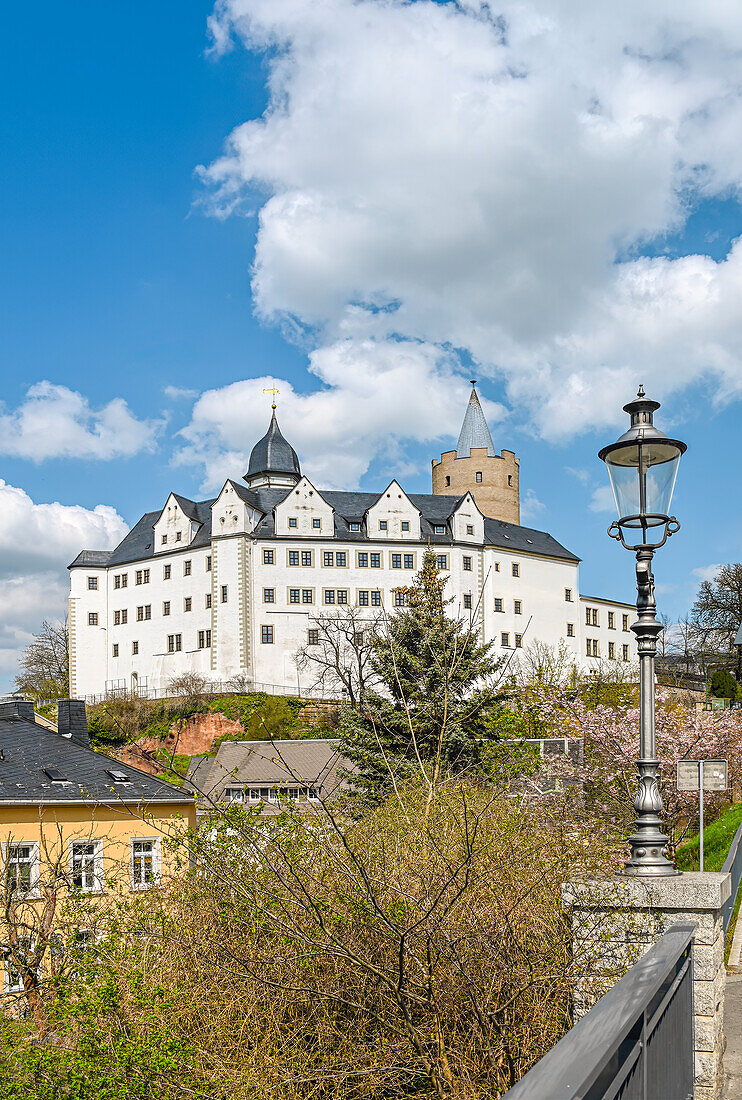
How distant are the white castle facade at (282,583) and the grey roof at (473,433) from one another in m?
10.2

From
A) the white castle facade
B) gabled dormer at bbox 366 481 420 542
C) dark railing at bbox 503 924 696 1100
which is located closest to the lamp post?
dark railing at bbox 503 924 696 1100

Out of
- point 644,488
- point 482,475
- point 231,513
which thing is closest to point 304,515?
point 231,513

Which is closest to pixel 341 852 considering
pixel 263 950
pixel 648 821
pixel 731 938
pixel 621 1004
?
pixel 263 950

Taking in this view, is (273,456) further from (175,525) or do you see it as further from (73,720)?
(73,720)

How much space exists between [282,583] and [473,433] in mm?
27640

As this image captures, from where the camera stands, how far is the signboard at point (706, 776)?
13.6m

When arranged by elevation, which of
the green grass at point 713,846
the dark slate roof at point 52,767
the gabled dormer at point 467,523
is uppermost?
the gabled dormer at point 467,523

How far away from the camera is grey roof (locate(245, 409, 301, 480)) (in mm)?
83062

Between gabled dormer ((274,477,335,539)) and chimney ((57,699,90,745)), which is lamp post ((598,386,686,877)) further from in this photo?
gabled dormer ((274,477,335,539))

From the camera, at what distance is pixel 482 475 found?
283 ft

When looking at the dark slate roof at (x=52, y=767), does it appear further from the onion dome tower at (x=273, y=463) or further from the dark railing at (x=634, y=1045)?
the onion dome tower at (x=273, y=463)

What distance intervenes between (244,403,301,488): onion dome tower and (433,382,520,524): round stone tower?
12.9 metres

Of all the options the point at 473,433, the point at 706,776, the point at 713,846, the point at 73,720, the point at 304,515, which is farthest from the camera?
the point at 473,433

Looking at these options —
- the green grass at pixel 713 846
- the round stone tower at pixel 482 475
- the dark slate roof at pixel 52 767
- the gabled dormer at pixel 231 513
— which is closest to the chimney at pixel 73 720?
the dark slate roof at pixel 52 767
